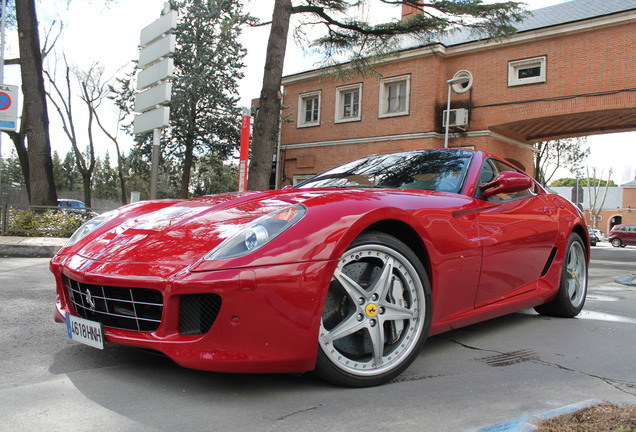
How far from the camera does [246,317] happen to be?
1.99m

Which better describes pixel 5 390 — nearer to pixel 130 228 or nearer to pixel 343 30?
pixel 130 228

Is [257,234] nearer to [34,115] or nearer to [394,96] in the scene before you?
[34,115]

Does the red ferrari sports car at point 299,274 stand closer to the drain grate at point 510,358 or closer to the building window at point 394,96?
the drain grate at point 510,358

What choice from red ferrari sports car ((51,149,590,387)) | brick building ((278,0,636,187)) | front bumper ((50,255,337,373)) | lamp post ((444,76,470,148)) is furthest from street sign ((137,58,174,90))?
lamp post ((444,76,470,148))

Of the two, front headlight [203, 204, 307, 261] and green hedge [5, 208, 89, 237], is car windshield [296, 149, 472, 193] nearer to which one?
front headlight [203, 204, 307, 261]

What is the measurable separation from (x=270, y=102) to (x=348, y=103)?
1219 cm

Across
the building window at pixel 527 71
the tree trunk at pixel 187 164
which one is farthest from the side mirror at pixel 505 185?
the tree trunk at pixel 187 164

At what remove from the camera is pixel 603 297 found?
588 cm

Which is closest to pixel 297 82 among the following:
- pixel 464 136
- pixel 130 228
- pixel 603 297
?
pixel 464 136

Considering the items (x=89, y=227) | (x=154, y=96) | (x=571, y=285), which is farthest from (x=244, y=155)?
(x=89, y=227)

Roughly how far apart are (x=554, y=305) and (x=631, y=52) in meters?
14.7

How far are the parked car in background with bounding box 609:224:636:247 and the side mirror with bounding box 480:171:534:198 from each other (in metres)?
39.1

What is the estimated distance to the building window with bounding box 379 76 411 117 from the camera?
20.1 metres

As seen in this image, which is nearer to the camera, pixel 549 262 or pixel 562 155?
pixel 549 262
